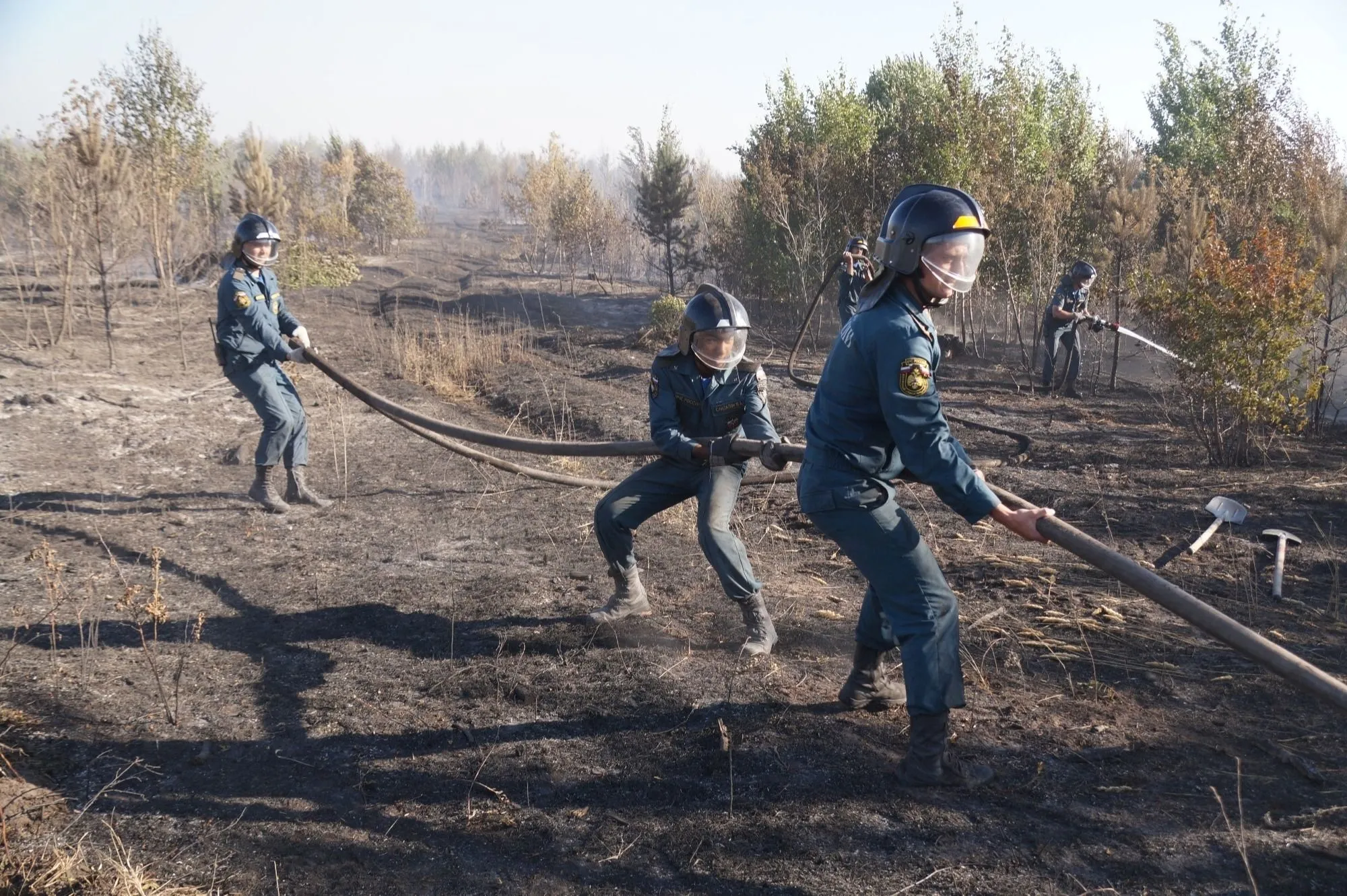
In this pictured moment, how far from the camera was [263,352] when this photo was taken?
22.8 ft

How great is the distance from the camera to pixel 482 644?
15.5 ft

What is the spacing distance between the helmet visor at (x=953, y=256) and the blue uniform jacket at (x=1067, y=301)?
9772 mm

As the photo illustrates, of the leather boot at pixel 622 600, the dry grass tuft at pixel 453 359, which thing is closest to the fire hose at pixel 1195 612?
the leather boot at pixel 622 600

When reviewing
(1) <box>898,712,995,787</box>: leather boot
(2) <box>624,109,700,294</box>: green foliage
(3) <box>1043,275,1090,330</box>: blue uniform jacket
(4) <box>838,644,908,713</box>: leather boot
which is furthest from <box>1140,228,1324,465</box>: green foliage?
(2) <box>624,109,700,294</box>: green foliage

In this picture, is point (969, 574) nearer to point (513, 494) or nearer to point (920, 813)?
point (920, 813)

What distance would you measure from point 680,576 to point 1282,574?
3549 millimetres

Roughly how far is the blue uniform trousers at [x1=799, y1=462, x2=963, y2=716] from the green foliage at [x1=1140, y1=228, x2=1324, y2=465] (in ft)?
20.2

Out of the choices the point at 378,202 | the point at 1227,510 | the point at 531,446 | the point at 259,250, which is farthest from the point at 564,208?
the point at 1227,510

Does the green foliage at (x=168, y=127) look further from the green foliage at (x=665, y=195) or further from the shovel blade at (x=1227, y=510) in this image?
the shovel blade at (x=1227, y=510)

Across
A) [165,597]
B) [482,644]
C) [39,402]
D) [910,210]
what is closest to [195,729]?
[482,644]

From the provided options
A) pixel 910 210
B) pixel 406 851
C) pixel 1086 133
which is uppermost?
pixel 1086 133

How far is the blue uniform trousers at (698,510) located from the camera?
171 inches

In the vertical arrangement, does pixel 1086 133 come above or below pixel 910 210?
above

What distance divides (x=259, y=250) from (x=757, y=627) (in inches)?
187
